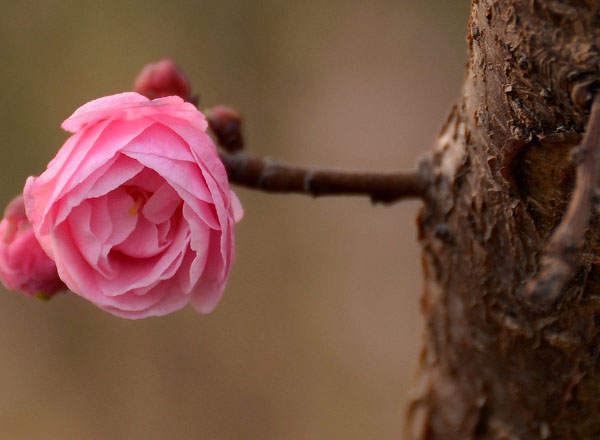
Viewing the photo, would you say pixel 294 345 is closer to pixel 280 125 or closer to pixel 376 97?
pixel 280 125

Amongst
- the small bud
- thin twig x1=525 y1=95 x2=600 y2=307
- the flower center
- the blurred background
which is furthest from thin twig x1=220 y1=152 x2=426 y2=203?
the blurred background

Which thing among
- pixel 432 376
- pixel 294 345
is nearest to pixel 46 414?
pixel 294 345

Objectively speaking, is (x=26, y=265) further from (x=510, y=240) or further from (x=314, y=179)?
(x=510, y=240)

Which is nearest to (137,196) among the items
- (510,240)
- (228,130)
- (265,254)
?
(228,130)

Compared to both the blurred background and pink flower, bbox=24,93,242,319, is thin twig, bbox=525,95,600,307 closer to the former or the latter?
pink flower, bbox=24,93,242,319

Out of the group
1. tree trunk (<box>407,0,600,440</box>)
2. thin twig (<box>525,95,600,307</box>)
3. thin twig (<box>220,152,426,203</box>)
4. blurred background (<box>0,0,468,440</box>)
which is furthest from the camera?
blurred background (<box>0,0,468,440</box>)

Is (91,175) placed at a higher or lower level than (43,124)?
lower
